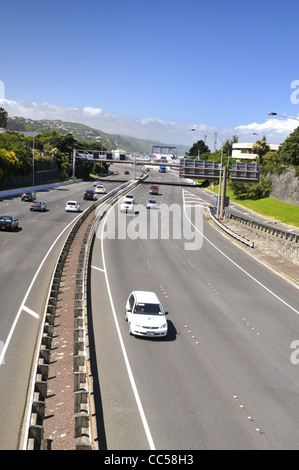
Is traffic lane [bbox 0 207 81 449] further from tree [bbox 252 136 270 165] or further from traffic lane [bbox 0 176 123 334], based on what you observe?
tree [bbox 252 136 270 165]

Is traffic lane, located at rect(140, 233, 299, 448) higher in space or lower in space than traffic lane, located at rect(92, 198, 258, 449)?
lower

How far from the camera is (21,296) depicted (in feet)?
85.2

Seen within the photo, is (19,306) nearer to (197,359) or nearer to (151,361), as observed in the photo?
(151,361)

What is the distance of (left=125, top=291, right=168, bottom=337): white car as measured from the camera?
68.7 feet

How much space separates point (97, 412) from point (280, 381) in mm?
7334

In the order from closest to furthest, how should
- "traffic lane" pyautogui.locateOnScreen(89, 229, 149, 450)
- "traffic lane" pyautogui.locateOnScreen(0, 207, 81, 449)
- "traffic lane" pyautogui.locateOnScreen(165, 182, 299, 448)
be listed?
1. "traffic lane" pyautogui.locateOnScreen(89, 229, 149, 450)
2. "traffic lane" pyautogui.locateOnScreen(0, 207, 81, 449)
3. "traffic lane" pyautogui.locateOnScreen(165, 182, 299, 448)

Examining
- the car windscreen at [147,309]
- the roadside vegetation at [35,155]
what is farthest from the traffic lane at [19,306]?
the roadside vegetation at [35,155]

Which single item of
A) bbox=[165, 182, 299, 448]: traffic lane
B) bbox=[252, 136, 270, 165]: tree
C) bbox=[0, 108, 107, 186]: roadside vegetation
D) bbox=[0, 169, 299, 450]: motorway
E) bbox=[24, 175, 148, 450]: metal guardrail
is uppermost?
bbox=[252, 136, 270, 165]: tree

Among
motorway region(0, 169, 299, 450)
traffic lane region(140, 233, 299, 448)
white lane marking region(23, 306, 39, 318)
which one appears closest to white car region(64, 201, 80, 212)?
motorway region(0, 169, 299, 450)

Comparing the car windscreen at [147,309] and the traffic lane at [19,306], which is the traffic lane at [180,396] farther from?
the traffic lane at [19,306]

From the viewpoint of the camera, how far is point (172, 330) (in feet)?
73.7

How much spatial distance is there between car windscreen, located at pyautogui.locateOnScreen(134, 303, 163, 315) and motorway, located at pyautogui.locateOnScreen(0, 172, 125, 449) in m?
4.77
